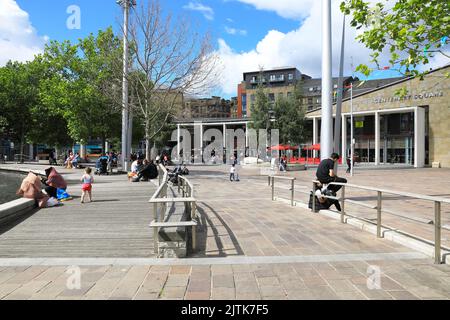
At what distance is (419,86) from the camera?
46.0 m

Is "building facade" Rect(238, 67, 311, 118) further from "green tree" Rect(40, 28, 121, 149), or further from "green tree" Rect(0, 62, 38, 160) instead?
"green tree" Rect(40, 28, 121, 149)

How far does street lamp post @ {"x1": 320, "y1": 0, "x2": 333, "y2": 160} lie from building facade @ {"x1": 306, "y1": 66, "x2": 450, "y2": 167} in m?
30.8

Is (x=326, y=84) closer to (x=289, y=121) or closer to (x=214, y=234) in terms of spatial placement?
(x=214, y=234)

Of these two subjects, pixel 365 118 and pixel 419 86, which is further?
pixel 365 118

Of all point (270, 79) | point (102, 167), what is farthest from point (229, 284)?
point (270, 79)

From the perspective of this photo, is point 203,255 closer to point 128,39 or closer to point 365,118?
point 128,39

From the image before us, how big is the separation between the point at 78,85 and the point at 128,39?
899cm

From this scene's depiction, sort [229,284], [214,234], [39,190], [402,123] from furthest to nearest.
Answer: [402,123] < [39,190] < [214,234] < [229,284]

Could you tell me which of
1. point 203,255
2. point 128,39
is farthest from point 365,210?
point 128,39

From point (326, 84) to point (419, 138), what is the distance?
126ft

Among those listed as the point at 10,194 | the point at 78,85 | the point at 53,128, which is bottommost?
the point at 10,194

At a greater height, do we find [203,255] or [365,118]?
[365,118]

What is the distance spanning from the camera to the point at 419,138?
151ft

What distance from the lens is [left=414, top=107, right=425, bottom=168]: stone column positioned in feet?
150
